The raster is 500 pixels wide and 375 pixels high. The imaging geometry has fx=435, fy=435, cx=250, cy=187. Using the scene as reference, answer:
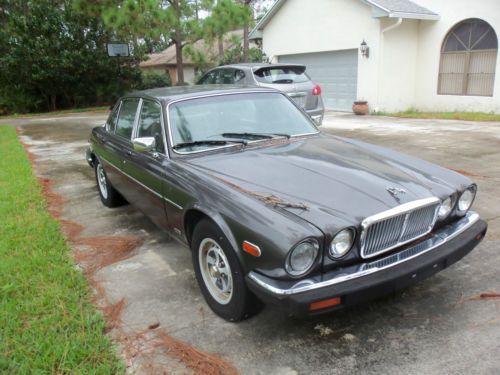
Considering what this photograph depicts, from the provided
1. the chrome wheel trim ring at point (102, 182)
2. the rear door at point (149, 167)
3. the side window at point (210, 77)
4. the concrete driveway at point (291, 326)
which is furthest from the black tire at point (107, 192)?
the side window at point (210, 77)

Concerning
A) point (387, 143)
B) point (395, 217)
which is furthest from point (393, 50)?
point (395, 217)

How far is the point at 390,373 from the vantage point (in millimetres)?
2418

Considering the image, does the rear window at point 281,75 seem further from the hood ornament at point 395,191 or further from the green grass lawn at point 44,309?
the hood ornament at point 395,191

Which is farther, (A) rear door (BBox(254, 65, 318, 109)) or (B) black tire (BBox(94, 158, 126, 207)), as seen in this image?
(A) rear door (BBox(254, 65, 318, 109))

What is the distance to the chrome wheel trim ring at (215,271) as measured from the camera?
2943 millimetres

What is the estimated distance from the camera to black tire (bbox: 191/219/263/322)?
2701 millimetres

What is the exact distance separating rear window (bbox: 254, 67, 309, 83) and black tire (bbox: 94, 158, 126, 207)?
4.70 m

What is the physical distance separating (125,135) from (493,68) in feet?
40.2

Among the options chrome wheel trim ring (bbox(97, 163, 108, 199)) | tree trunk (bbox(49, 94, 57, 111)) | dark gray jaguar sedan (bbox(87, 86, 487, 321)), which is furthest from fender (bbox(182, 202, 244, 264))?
tree trunk (bbox(49, 94, 57, 111))

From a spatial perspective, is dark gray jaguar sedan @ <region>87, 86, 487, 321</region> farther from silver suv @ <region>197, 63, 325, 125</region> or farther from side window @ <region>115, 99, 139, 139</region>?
silver suv @ <region>197, 63, 325, 125</region>

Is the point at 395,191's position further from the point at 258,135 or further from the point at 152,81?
the point at 152,81

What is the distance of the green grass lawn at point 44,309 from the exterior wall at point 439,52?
42.0 ft

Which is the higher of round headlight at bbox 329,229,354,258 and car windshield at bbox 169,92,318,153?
car windshield at bbox 169,92,318,153

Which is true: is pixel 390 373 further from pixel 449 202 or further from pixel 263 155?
pixel 263 155
